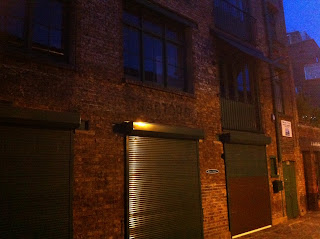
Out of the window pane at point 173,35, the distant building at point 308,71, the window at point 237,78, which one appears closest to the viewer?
the window pane at point 173,35

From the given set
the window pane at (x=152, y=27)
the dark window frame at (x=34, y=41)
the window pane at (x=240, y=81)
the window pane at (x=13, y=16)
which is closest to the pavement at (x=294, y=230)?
the window pane at (x=240, y=81)

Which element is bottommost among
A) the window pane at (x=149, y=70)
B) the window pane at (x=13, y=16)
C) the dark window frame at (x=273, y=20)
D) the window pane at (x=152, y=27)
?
the window pane at (x=149, y=70)

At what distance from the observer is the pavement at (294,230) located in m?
9.13

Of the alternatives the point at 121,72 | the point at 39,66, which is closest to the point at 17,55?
the point at 39,66

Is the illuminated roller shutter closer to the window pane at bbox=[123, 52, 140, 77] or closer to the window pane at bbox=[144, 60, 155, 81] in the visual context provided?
the window pane at bbox=[123, 52, 140, 77]

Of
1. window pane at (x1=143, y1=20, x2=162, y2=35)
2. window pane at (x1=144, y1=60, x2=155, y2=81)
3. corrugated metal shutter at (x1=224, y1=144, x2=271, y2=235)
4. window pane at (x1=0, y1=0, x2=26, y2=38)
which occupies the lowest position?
corrugated metal shutter at (x1=224, y1=144, x2=271, y2=235)

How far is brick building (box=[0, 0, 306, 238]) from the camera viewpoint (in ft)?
18.1

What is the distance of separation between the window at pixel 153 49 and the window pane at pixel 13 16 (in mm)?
2558

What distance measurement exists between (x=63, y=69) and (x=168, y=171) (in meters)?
3.68

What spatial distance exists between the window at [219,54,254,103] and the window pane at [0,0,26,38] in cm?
664

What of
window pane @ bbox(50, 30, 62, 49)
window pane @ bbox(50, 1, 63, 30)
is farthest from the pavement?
window pane @ bbox(50, 1, 63, 30)

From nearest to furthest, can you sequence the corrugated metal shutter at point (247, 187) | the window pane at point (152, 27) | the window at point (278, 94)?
1. the window pane at point (152, 27)
2. the corrugated metal shutter at point (247, 187)
3. the window at point (278, 94)

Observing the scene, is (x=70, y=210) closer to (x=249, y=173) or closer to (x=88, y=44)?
(x=88, y=44)

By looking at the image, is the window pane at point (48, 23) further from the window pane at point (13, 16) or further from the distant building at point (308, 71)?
the distant building at point (308, 71)
